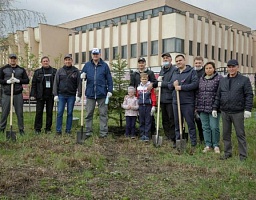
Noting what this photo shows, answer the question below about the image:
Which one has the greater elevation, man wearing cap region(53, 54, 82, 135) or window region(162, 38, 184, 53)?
window region(162, 38, 184, 53)

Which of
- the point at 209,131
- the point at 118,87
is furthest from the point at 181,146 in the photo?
the point at 118,87

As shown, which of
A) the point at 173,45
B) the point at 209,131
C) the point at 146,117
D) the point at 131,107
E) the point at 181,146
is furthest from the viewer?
the point at 173,45

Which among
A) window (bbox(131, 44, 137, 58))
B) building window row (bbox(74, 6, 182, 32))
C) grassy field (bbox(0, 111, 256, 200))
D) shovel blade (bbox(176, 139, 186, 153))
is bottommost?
grassy field (bbox(0, 111, 256, 200))

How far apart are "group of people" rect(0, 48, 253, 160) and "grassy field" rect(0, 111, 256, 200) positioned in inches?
24.4

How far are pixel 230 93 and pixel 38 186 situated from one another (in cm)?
389

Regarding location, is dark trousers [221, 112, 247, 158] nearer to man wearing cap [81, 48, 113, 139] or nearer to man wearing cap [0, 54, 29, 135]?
man wearing cap [81, 48, 113, 139]

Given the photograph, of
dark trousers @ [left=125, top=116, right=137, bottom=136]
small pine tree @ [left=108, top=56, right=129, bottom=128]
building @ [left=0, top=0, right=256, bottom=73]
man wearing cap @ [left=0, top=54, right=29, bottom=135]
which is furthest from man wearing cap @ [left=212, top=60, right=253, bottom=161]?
building @ [left=0, top=0, right=256, bottom=73]

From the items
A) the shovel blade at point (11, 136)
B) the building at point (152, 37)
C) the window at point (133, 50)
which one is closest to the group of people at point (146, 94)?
the shovel blade at point (11, 136)

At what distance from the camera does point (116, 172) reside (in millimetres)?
5734

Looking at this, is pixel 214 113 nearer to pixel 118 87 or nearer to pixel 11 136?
pixel 118 87

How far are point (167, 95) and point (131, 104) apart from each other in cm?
101

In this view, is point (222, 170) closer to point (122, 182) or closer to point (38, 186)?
point (122, 182)

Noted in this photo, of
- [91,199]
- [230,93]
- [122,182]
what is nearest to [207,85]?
[230,93]

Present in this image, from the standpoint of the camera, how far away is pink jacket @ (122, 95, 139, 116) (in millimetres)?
8898
